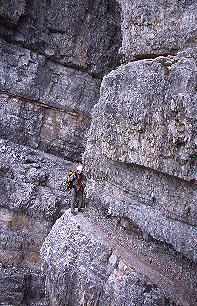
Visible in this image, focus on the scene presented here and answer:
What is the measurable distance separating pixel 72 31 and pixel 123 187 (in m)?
11.9

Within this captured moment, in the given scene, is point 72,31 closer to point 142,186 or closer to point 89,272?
point 142,186

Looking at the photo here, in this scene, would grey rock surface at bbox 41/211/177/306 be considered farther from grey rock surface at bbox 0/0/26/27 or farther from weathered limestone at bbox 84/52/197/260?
grey rock surface at bbox 0/0/26/27

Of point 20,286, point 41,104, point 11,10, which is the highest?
point 11,10

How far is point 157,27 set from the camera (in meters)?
9.48

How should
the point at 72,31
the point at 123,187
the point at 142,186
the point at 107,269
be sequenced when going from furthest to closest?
the point at 72,31 < the point at 123,187 < the point at 142,186 < the point at 107,269

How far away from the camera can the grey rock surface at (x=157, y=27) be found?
8.50 meters

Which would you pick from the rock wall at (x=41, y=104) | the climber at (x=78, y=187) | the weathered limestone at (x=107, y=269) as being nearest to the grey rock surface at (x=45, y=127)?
the rock wall at (x=41, y=104)

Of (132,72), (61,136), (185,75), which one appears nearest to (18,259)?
(61,136)

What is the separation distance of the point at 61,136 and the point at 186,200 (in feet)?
40.8

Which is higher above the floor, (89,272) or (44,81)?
(44,81)

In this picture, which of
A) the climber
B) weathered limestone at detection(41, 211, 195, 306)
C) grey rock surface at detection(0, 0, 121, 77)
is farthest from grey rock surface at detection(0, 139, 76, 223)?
grey rock surface at detection(0, 0, 121, 77)

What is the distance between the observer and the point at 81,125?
19141 millimetres

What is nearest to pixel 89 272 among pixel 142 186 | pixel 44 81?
pixel 142 186

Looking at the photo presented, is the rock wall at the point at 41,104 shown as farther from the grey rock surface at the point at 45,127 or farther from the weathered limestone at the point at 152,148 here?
the weathered limestone at the point at 152,148
